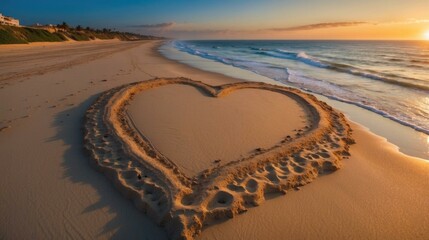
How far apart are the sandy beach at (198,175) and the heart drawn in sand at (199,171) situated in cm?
2

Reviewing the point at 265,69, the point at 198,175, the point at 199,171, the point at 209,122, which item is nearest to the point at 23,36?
the point at 265,69

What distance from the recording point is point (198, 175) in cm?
441

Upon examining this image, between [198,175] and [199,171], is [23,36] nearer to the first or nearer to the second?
[199,171]

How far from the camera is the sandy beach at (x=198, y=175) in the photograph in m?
3.36

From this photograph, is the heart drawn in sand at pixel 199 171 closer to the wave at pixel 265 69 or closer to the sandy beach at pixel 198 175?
the sandy beach at pixel 198 175

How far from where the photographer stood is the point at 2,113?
671cm

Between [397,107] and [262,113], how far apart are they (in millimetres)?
5919

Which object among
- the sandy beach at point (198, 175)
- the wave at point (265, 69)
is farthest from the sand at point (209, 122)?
the wave at point (265, 69)

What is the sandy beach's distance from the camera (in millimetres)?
3355

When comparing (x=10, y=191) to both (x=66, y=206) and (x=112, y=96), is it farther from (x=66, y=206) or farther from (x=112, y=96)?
(x=112, y=96)

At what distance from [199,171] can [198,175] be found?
139 mm

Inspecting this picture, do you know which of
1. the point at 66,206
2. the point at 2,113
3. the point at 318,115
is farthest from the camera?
the point at 318,115

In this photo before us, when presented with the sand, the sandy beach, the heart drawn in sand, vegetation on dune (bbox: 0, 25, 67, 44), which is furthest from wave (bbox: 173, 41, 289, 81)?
vegetation on dune (bbox: 0, 25, 67, 44)

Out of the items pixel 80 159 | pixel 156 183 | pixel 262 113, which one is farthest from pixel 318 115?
pixel 80 159
